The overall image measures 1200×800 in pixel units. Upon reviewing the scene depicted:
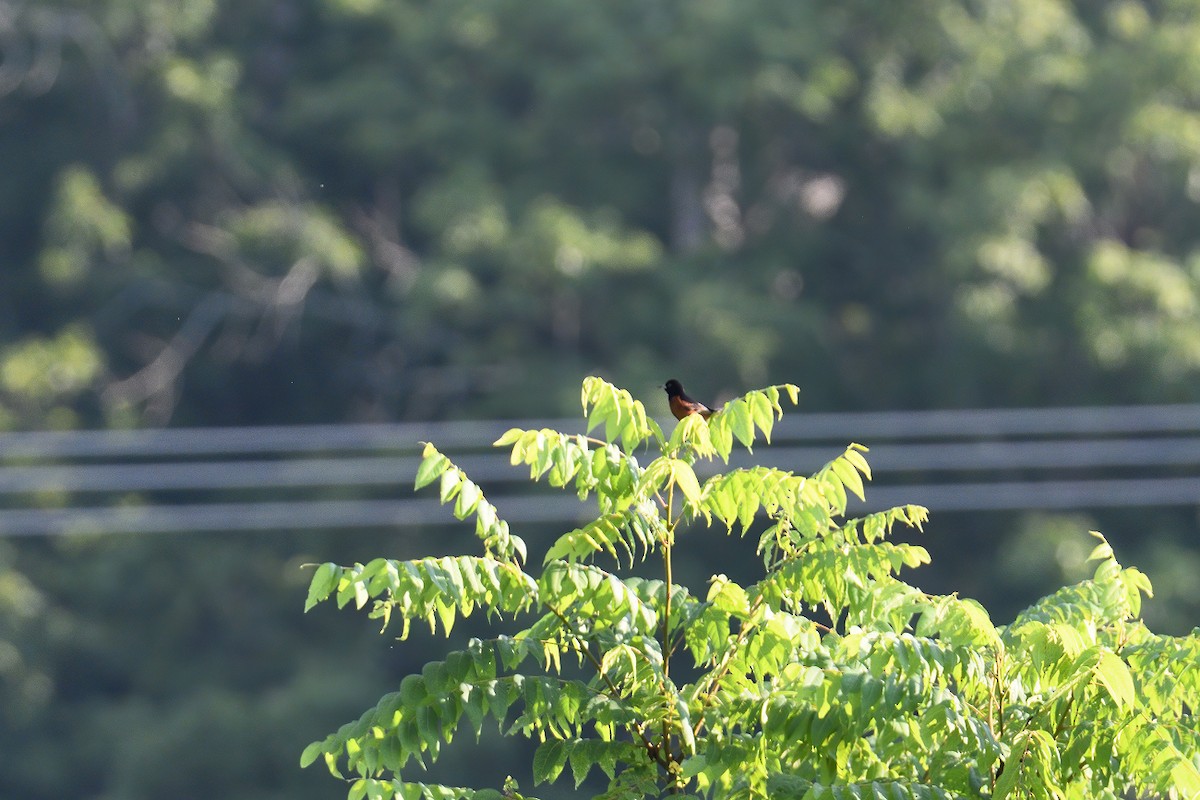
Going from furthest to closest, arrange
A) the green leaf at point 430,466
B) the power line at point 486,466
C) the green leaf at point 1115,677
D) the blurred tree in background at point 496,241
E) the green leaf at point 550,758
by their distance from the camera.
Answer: the blurred tree in background at point 496,241, the power line at point 486,466, the green leaf at point 550,758, the green leaf at point 430,466, the green leaf at point 1115,677

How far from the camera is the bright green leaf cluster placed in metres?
3.82

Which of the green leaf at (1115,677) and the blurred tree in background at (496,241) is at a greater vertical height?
the blurred tree in background at (496,241)

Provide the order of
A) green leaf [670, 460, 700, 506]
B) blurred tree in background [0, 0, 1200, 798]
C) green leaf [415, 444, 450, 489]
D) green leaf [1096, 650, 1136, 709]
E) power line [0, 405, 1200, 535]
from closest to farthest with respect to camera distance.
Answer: green leaf [1096, 650, 1136, 709] < green leaf [415, 444, 450, 489] < green leaf [670, 460, 700, 506] < power line [0, 405, 1200, 535] < blurred tree in background [0, 0, 1200, 798]

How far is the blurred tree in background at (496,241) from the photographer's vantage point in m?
18.2

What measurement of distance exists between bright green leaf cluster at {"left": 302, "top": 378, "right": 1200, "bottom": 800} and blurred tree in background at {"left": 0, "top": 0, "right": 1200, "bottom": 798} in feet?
43.1

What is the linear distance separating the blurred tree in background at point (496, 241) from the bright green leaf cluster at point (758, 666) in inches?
517

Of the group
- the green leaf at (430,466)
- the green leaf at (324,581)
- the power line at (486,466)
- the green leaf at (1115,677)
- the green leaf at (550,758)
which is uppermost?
the power line at (486,466)

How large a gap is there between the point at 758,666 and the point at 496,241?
14654mm

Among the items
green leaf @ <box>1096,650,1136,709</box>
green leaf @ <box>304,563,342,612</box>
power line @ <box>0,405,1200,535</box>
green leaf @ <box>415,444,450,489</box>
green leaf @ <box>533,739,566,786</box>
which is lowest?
green leaf @ <box>1096,650,1136,709</box>

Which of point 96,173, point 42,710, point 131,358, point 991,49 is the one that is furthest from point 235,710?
point 991,49

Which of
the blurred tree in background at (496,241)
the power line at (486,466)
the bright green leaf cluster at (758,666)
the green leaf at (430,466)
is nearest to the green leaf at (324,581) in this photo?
the bright green leaf cluster at (758,666)

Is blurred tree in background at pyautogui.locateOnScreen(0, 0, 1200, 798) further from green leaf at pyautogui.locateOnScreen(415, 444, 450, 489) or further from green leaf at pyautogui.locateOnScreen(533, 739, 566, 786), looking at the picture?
green leaf at pyautogui.locateOnScreen(415, 444, 450, 489)

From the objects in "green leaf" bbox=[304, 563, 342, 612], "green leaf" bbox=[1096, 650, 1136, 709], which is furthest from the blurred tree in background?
"green leaf" bbox=[304, 563, 342, 612]

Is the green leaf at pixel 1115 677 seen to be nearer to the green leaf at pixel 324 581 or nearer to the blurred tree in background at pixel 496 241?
the green leaf at pixel 324 581
